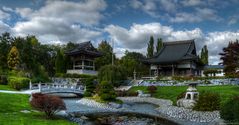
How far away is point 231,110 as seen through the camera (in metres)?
18.6

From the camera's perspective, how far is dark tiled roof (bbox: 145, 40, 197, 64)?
2285 inches

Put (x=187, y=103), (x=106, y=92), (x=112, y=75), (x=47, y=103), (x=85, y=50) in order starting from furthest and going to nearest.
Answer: (x=85, y=50)
(x=112, y=75)
(x=106, y=92)
(x=187, y=103)
(x=47, y=103)

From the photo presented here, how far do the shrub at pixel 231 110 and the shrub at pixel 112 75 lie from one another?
3126 centimetres

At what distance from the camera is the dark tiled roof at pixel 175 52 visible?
2285 inches

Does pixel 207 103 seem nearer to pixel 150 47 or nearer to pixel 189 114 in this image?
pixel 189 114

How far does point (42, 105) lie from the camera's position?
19.7 m

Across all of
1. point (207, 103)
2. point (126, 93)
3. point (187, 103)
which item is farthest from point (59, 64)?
point (207, 103)

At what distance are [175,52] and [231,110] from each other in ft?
144

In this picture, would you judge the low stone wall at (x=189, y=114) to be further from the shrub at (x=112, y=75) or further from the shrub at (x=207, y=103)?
the shrub at (x=112, y=75)

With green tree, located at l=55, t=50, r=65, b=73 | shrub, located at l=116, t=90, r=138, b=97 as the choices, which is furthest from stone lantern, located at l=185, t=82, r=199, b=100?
green tree, located at l=55, t=50, r=65, b=73

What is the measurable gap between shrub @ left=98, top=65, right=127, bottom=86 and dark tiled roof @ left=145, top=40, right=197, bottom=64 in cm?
1037

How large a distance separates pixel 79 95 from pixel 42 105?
24102 millimetres

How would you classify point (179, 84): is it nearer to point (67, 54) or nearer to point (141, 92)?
point (141, 92)

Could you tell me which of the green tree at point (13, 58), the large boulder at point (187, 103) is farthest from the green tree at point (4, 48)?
the large boulder at point (187, 103)
